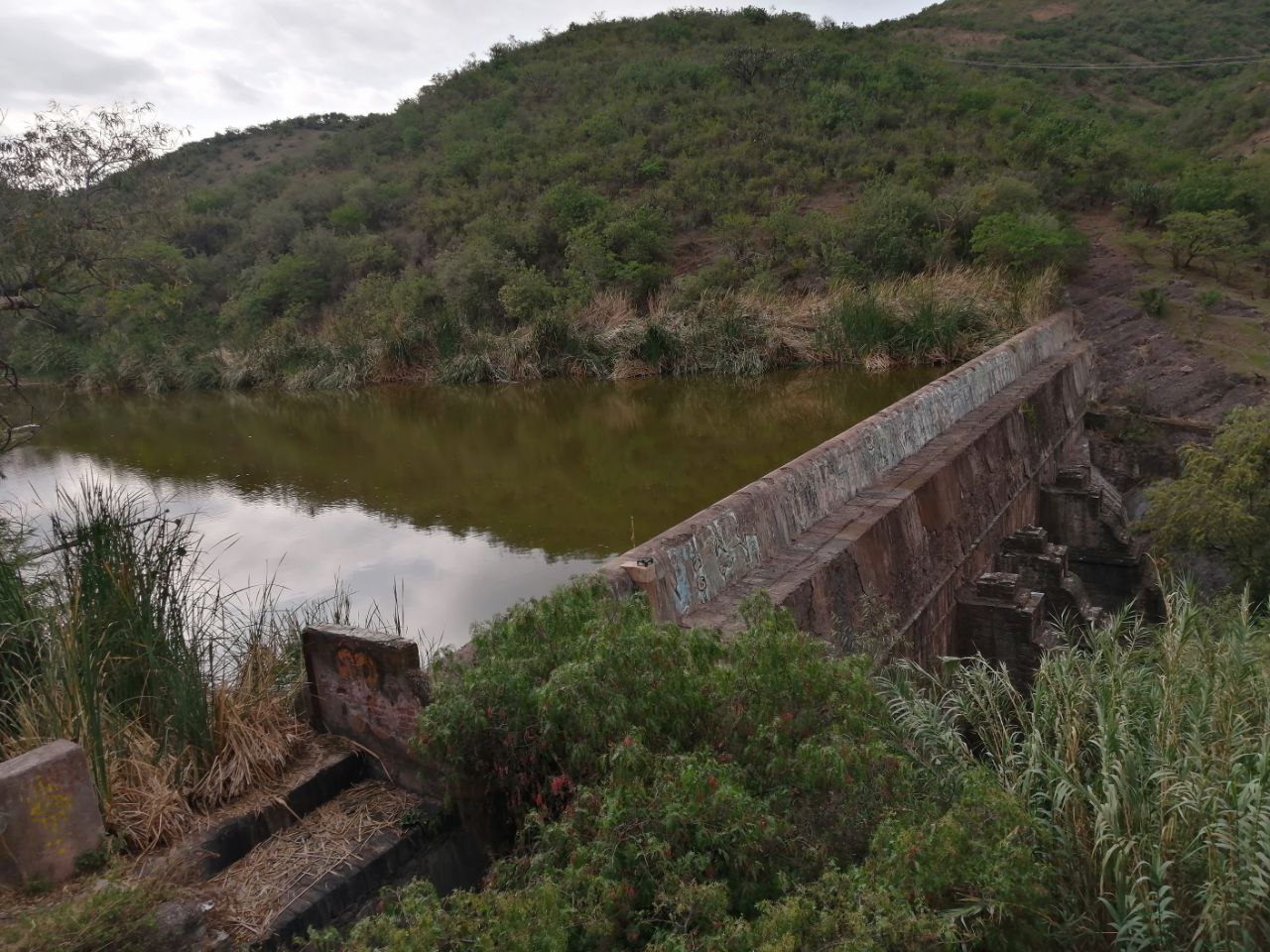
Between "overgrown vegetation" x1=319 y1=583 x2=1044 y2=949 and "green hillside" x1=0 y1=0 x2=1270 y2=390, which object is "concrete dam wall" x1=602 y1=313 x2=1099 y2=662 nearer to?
"overgrown vegetation" x1=319 y1=583 x2=1044 y2=949

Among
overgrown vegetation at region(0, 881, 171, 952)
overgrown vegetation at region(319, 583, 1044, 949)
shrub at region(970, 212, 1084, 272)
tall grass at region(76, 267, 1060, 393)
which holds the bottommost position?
overgrown vegetation at region(0, 881, 171, 952)

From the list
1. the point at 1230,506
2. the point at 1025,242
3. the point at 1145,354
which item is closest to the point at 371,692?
the point at 1230,506

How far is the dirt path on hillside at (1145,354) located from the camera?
12.4m

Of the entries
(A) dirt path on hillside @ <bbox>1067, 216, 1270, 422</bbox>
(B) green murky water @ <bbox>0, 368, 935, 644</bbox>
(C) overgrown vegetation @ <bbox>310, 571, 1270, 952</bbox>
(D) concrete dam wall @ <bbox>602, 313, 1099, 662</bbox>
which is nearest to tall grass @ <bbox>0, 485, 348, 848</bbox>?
(C) overgrown vegetation @ <bbox>310, 571, 1270, 952</bbox>

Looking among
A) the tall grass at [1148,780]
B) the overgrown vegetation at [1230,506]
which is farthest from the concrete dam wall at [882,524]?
the overgrown vegetation at [1230,506]

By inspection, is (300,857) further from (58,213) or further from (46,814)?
(58,213)

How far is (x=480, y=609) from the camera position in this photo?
7.10m

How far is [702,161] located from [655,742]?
26.6 m

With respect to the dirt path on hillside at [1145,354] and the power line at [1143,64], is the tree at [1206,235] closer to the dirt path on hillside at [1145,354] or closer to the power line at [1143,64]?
the dirt path on hillside at [1145,354]

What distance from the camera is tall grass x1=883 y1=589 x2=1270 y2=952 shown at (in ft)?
8.63

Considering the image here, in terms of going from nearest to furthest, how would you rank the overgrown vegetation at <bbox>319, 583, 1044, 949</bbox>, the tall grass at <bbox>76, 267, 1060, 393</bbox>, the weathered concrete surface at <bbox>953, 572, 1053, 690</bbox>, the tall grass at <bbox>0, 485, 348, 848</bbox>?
the overgrown vegetation at <bbox>319, 583, 1044, 949</bbox>
the tall grass at <bbox>0, 485, 348, 848</bbox>
the weathered concrete surface at <bbox>953, 572, 1053, 690</bbox>
the tall grass at <bbox>76, 267, 1060, 393</bbox>

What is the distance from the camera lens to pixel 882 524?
5.85m

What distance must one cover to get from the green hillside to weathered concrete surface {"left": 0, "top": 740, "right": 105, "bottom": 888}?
20.7ft

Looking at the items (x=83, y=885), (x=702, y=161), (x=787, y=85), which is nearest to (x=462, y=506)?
(x=83, y=885)
